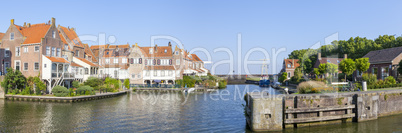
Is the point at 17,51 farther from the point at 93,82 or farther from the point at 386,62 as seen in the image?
the point at 386,62

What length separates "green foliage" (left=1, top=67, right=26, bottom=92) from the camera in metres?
40.1

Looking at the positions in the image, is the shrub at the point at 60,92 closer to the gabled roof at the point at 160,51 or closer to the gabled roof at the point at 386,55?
the gabled roof at the point at 160,51

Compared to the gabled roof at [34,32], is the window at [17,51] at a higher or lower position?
lower

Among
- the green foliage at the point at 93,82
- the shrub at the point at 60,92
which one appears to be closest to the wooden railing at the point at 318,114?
the shrub at the point at 60,92

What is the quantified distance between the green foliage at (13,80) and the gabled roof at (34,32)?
5724mm

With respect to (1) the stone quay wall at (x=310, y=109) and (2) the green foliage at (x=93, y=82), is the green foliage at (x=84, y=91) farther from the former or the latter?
(1) the stone quay wall at (x=310, y=109)

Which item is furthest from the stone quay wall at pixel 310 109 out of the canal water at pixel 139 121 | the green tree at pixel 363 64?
the green tree at pixel 363 64

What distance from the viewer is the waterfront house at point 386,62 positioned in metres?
43.1

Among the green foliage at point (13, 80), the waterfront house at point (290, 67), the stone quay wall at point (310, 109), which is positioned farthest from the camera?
the waterfront house at point (290, 67)

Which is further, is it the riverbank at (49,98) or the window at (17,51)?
the window at (17,51)

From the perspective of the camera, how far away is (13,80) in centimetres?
4050

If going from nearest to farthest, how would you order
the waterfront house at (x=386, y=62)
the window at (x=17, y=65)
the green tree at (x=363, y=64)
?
1. the green tree at (x=363, y=64)
2. the waterfront house at (x=386, y=62)
3. the window at (x=17, y=65)

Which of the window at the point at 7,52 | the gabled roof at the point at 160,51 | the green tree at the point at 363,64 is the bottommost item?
the green tree at the point at 363,64

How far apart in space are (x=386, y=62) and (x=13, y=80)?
206 feet
